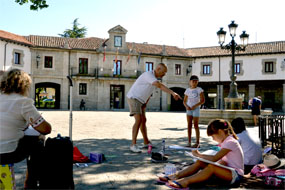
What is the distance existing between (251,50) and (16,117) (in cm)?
3321

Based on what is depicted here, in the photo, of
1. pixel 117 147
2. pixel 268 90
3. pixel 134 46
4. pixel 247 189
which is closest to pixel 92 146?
pixel 117 147

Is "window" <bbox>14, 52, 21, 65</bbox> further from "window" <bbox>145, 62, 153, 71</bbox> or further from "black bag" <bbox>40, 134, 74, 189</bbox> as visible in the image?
"black bag" <bbox>40, 134, 74, 189</bbox>

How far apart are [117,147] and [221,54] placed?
29172 mm

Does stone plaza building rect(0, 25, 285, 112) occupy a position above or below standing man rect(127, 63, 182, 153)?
above

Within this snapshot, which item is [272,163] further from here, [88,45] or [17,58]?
[88,45]

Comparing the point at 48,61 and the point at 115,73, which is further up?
the point at 48,61

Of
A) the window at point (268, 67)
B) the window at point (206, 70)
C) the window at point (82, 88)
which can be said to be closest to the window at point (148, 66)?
the window at point (206, 70)

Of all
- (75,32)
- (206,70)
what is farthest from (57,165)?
(75,32)

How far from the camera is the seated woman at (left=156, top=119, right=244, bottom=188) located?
3176mm

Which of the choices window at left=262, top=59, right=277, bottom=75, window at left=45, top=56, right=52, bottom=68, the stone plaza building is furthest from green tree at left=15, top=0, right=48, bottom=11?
window at left=262, top=59, right=277, bottom=75

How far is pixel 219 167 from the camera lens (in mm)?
3195

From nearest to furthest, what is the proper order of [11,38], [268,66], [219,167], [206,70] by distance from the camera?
[219,167] < [11,38] < [268,66] < [206,70]

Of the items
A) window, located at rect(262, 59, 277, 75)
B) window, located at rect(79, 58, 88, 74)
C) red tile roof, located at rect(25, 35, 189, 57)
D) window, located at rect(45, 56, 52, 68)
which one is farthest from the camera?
window, located at rect(262, 59, 277, 75)

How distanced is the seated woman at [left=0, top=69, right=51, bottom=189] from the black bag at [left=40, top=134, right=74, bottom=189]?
23 cm
